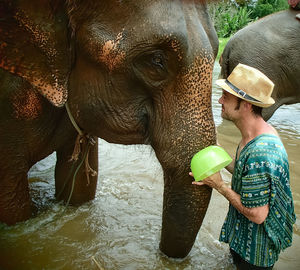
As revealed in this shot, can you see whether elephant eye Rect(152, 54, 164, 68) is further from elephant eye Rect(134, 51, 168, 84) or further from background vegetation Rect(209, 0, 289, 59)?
background vegetation Rect(209, 0, 289, 59)

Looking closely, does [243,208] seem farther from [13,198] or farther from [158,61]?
[13,198]

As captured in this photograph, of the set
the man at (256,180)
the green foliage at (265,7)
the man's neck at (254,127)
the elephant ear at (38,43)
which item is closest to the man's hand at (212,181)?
the man at (256,180)

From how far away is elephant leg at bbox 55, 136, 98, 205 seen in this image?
2.58 meters

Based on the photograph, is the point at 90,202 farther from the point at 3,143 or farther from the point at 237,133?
the point at 237,133

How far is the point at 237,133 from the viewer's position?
15.9 feet

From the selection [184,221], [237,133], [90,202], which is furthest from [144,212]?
[237,133]

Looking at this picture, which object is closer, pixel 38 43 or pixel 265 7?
pixel 38 43

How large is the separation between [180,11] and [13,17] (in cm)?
72

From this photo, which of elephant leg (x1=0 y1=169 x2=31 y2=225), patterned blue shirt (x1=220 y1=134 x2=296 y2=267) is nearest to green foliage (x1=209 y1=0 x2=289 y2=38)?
elephant leg (x1=0 y1=169 x2=31 y2=225)

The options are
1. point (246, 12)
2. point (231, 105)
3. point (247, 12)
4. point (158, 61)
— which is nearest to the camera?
point (158, 61)

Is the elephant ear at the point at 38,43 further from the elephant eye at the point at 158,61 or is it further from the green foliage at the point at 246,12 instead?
the green foliage at the point at 246,12

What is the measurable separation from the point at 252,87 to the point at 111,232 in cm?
153

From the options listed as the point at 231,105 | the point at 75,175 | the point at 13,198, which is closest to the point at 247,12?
the point at 75,175

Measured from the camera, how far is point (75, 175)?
2553 millimetres
